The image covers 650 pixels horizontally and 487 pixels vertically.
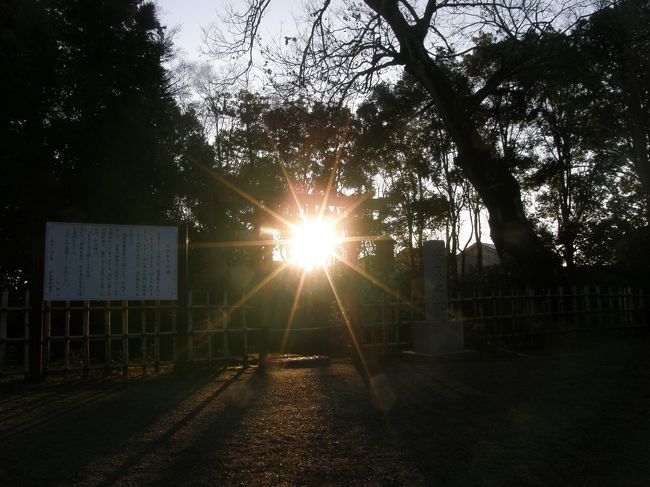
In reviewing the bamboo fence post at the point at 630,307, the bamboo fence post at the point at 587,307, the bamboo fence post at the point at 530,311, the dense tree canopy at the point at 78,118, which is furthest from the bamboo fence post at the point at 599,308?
the dense tree canopy at the point at 78,118

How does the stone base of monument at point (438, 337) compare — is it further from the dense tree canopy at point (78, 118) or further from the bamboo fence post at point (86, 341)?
the dense tree canopy at point (78, 118)

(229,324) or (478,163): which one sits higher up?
(478,163)

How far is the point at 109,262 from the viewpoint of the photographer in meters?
8.73

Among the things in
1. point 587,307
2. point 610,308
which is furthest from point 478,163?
point 610,308

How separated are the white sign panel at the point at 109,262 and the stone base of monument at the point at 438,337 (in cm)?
439

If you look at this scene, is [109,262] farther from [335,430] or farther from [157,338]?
[335,430]

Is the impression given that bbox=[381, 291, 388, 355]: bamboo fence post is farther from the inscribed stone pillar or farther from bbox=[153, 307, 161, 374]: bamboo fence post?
bbox=[153, 307, 161, 374]: bamboo fence post

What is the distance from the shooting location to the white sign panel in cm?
848

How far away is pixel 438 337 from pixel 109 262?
18.5 feet

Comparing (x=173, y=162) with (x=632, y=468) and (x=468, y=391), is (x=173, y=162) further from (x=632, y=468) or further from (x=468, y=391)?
(x=632, y=468)

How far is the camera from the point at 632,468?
4.06 meters

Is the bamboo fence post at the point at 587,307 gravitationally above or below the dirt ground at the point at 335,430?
above

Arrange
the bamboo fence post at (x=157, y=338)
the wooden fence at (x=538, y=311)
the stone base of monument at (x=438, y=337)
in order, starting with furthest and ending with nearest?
the wooden fence at (x=538, y=311) → the stone base of monument at (x=438, y=337) → the bamboo fence post at (x=157, y=338)

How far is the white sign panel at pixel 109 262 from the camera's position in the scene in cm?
848
